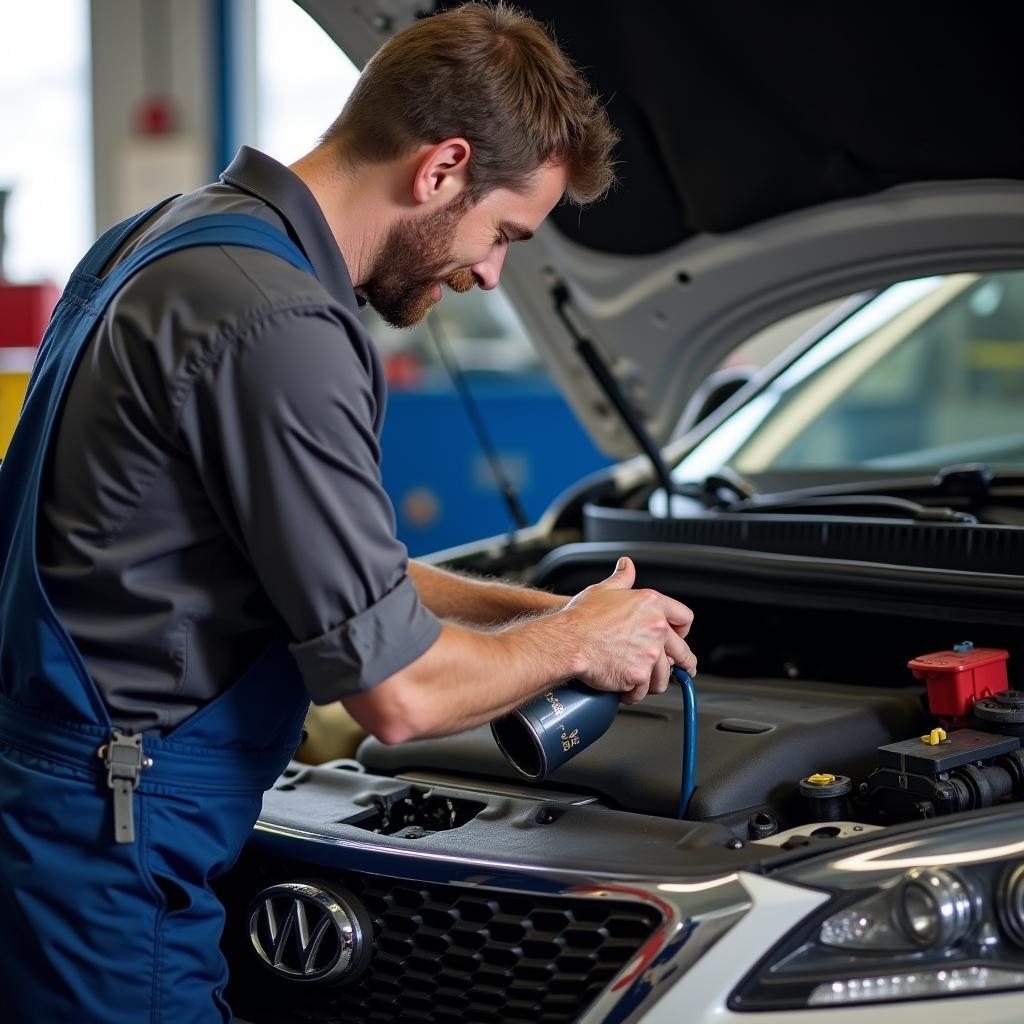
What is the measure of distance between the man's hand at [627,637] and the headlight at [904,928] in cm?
26

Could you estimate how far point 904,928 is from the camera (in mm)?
1247

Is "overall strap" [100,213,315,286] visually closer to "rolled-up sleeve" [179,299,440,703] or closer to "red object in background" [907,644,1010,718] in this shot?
"rolled-up sleeve" [179,299,440,703]

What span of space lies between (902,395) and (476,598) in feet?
4.36

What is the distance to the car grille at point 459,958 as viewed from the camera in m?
1.32

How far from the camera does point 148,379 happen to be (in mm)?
1231

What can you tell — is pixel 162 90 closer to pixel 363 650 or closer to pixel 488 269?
pixel 488 269

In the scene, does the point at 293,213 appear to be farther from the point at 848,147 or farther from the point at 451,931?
the point at 848,147

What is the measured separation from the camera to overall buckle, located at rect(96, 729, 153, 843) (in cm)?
126

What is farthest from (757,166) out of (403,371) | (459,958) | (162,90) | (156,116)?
(162,90)

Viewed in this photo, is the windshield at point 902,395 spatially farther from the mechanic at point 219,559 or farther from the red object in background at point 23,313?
the red object in background at point 23,313

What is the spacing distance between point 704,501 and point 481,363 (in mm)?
4741

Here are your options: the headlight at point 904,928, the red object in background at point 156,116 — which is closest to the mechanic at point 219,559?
the headlight at point 904,928

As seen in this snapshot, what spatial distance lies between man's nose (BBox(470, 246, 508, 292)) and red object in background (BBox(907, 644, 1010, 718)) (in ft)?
2.14

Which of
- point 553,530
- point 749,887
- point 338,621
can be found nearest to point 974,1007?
point 749,887
